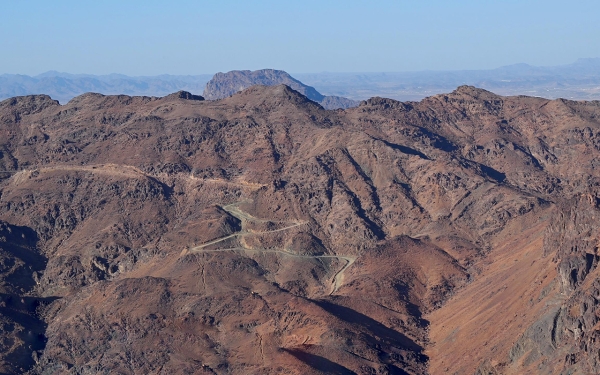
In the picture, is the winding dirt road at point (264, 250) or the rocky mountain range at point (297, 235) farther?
the winding dirt road at point (264, 250)

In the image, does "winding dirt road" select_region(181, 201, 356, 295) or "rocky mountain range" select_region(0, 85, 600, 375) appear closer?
"rocky mountain range" select_region(0, 85, 600, 375)

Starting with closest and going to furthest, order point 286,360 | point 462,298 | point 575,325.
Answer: point 575,325 → point 286,360 → point 462,298

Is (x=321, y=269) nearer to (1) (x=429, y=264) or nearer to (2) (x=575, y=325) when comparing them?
(1) (x=429, y=264)

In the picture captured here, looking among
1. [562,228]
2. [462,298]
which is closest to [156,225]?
[462,298]

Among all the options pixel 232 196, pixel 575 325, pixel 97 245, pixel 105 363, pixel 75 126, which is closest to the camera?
pixel 575 325

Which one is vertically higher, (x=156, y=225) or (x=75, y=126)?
(x=75, y=126)

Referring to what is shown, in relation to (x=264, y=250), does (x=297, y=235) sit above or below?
above

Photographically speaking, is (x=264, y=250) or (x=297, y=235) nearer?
A: (x=264, y=250)

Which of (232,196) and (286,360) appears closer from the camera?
(286,360)
